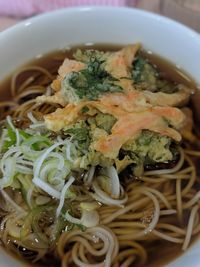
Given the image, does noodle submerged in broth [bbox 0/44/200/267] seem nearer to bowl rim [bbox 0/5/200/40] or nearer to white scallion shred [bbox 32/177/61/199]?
white scallion shred [bbox 32/177/61/199]

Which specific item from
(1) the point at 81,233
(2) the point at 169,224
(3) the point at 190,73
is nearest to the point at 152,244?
(2) the point at 169,224

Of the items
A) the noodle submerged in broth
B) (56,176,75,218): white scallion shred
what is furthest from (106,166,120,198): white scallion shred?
(56,176,75,218): white scallion shred

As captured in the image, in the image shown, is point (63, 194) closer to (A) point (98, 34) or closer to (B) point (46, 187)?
(B) point (46, 187)

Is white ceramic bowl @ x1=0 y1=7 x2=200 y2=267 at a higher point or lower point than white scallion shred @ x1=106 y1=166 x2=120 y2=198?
higher

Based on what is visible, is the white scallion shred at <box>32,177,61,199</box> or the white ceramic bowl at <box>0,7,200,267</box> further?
the white ceramic bowl at <box>0,7,200,267</box>

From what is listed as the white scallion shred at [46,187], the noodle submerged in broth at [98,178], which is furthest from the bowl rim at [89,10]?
the white scallion shred at [46,187]

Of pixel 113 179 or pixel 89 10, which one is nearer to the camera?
pixel 113 179

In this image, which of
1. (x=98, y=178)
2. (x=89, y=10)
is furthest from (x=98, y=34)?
(x=98, y=178)
